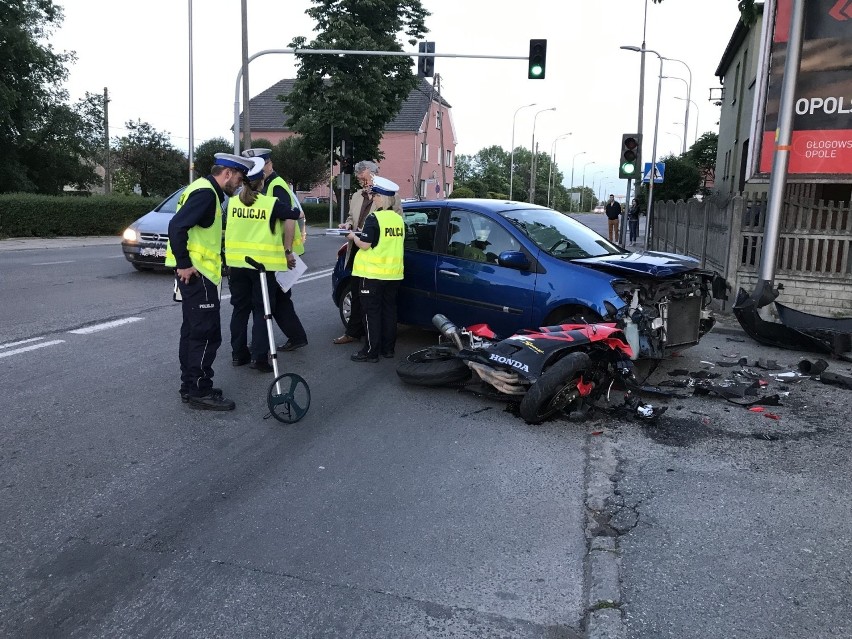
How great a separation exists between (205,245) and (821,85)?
9.99 meters

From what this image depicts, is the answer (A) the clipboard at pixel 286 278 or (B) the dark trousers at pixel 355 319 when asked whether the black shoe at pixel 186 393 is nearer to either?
(A) the clipboard at pixel 286 278

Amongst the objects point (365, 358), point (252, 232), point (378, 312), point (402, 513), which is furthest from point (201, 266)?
point (402, 513)

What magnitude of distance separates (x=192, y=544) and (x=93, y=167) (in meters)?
36.7

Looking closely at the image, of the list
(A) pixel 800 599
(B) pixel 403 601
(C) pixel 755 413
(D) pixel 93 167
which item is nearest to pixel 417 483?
(B) pixel 403 601

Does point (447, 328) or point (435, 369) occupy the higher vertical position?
point (447, 328)

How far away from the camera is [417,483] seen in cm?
434

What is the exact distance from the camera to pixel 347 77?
121ft

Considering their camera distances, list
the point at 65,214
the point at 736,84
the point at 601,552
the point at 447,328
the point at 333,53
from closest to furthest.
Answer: the point at 601,552 → the point at 447,328 → the point at 333,53 → the point at 65,214 → the point at 736,84

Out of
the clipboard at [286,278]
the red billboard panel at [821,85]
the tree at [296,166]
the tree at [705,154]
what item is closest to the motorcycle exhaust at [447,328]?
the clipboard at [286,278]

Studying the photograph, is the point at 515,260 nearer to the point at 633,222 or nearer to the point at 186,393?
the point at 186,393

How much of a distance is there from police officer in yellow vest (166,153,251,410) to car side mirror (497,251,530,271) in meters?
2.44

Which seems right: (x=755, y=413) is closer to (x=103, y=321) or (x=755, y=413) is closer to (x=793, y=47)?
(x=793, y=47)

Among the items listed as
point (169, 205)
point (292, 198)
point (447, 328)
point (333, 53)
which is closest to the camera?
point (447, 328)

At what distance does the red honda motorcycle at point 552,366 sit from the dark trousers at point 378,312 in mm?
1252
